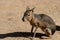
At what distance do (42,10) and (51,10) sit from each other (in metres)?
0.30

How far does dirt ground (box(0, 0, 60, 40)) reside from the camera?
7527 millimetres

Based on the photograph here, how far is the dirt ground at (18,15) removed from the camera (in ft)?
24.7

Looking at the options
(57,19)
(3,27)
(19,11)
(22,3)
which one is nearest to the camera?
(3,27)

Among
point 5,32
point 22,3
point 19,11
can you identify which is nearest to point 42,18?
point 5,32

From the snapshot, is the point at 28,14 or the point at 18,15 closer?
the point at 28,14

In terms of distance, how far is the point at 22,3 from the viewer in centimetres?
952

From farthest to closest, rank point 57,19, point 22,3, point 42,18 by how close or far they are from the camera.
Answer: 1. point 22,3
2. point 57,19
3. point 42,18

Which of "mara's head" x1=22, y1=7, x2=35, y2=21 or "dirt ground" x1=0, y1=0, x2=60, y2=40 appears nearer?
"mara's head" x1=22, y1=7, x2=35, y2=21

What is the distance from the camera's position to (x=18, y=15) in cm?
857

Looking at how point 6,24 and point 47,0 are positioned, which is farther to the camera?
point 47,0

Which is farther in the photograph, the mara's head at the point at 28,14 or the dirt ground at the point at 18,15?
the dirt ground at the point at 18,15

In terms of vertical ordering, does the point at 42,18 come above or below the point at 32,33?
above

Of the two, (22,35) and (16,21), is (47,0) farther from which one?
(22,35)

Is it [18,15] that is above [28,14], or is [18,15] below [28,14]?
below
